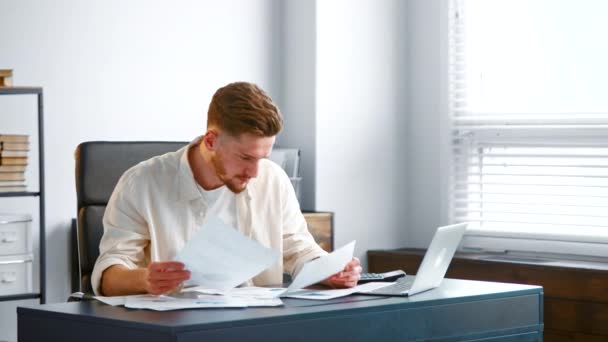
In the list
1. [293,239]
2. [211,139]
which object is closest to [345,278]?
[293,239]

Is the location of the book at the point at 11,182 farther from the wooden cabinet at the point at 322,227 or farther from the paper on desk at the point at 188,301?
the paper on desk at the point at 188,301

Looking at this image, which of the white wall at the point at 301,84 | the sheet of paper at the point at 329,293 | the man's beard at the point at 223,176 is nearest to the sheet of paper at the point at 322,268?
the sheet of paper at the point at 329,293

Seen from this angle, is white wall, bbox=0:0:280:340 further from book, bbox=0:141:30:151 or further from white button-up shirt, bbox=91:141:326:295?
white button-up shirt, bbox=91:141:326:295

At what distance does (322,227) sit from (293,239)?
1.43 metres

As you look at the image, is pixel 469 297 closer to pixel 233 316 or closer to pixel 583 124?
pixel 233 316

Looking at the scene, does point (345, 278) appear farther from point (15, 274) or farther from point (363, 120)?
point (363, 120)

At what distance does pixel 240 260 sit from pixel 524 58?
254 cm

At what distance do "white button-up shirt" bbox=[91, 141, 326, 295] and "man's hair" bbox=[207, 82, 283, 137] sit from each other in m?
0.21

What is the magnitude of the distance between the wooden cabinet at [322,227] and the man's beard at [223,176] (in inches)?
62.3

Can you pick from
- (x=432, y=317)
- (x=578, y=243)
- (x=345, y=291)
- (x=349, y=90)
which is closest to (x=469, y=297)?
(x=432, y=317)

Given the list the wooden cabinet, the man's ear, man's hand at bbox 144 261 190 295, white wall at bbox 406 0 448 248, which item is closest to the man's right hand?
man's hand at bbox 144 261 190 295

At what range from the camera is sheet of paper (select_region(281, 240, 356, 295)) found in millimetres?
2205

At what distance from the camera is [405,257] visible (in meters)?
4.44

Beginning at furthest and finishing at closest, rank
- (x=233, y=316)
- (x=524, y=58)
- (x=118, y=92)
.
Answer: (x=524, y=58) → (x=118, y=92) → (x=233, y=316)
